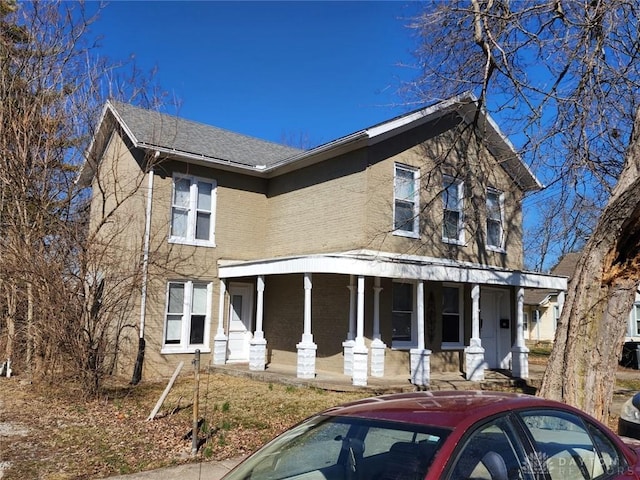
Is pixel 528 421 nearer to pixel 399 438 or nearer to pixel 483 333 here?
pixel 399 438

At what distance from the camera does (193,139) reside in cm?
1684

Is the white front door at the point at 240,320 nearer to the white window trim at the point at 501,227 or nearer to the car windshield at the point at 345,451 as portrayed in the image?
the white window trim at the point at 501,227

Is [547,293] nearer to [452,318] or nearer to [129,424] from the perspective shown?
[452,318]

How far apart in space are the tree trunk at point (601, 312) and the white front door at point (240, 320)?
34.2 feet

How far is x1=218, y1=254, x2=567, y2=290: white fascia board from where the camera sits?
40.7 ft

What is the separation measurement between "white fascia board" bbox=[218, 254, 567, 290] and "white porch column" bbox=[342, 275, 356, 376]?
50.1 inches

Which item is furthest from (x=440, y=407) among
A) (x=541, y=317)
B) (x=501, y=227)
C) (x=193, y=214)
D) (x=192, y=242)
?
(x=541, y=317)

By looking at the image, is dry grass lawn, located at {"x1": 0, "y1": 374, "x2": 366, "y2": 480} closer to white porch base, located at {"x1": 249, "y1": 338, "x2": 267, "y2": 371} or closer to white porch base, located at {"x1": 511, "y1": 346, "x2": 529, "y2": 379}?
white porch base, located at {"x1": 249, "y1": 338, "x2": 267, "y2": 371}

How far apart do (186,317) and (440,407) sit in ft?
42.1

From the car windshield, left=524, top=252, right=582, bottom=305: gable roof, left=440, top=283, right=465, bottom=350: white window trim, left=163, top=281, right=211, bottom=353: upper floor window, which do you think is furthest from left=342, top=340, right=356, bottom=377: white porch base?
left=524, top=252, right=582, bottom=305: gable roof

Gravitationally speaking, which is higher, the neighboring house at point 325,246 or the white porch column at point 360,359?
the neighboring house at point 325,246

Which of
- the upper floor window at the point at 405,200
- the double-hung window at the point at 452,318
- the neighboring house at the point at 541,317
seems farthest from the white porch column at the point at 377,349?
the neighboring house at the point at 541,317

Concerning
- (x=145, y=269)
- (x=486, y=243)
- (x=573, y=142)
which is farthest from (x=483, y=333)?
(x=145, y=269)

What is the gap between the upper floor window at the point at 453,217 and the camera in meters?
15.7
